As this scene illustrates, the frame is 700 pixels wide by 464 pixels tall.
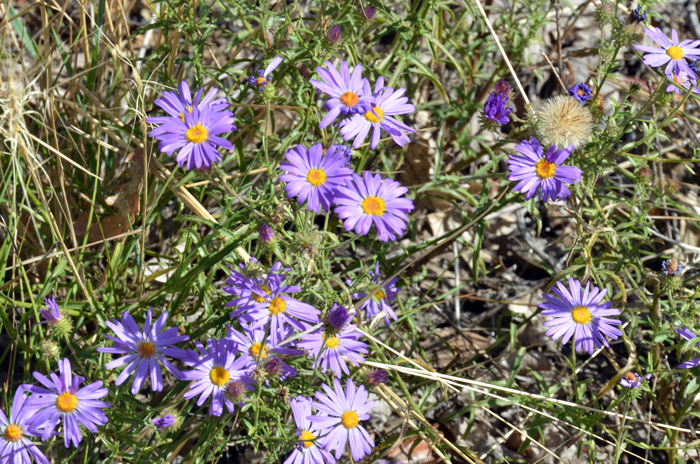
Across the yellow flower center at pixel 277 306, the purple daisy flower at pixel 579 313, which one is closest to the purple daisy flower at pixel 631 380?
the purple daisy flower at pixel 579 313

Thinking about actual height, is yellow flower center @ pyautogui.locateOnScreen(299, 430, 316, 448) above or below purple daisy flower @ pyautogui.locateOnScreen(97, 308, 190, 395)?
below

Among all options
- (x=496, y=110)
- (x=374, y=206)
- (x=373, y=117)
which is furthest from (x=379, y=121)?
(x=496, y=110)

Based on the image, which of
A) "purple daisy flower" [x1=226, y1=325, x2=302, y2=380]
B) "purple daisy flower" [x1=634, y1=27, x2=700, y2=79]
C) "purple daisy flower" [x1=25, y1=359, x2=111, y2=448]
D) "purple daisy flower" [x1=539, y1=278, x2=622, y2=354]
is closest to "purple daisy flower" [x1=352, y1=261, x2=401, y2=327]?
"purple daisy flower" [x1=226, y1=325, x2=302, y2=380]

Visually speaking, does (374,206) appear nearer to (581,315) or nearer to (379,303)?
(379,303)

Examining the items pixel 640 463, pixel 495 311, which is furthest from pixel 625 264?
pixel 640 463

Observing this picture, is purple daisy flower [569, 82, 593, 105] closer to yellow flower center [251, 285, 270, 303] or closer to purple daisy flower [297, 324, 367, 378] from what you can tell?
purple daisy flower [297, 324, 367, 378]

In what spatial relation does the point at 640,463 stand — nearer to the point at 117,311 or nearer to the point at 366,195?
the point at 366,195

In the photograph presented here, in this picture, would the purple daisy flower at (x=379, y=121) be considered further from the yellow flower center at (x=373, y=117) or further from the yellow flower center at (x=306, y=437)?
the yellow flower center at (x=306, y=437)
